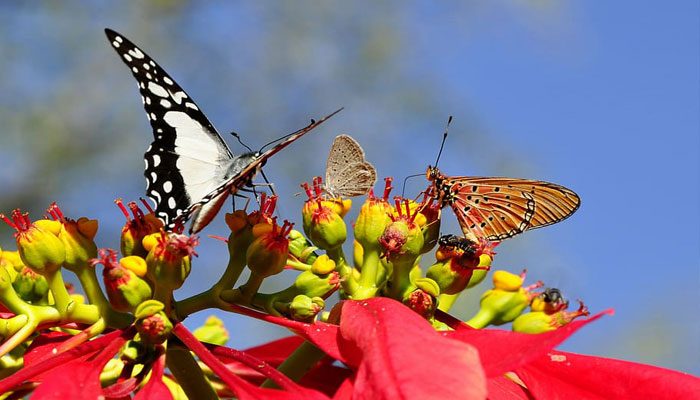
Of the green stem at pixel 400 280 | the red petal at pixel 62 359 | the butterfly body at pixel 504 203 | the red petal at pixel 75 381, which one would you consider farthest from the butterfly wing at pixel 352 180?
the red petal at pixel 75 381

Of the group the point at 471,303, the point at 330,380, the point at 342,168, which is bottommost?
the point at 330,380

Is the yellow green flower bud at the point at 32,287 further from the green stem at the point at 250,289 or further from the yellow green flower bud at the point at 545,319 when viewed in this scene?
the yellow green flower bud at the point at 545,319

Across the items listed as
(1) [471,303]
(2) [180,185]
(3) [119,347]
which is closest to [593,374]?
(3) [119,347]

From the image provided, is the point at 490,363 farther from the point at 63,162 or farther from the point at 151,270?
the point at 63,162

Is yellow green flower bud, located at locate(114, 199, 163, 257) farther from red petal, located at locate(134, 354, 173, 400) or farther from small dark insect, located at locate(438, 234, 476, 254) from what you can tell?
small dark insect, located at locate(438, 234, 476, 254)

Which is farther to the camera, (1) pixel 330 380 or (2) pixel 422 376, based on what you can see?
(1) pixel 330 380

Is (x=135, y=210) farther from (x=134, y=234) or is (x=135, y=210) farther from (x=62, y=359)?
(x=62, y=359)
